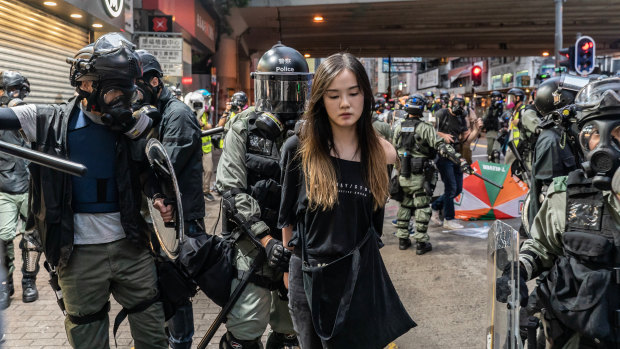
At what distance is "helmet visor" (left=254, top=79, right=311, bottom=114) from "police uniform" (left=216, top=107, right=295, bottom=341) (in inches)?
4.7

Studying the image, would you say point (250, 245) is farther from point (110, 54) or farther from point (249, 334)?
point (110, 54)

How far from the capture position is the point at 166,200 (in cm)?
282

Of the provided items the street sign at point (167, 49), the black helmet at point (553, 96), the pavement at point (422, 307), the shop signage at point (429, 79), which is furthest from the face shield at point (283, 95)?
the shop signage at point (429, 79)

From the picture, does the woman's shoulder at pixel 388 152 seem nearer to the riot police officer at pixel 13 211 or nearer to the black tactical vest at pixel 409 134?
the riot police officer at pixel 13 211

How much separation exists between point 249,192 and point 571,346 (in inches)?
75.6

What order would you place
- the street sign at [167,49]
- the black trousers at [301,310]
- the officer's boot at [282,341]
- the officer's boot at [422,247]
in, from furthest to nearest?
the street sign at [167,49], the officer's boot at [422,247], the officer's boot at [282,341], the black trousers at [301,310]

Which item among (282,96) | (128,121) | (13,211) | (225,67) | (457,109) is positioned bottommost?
(13,211)

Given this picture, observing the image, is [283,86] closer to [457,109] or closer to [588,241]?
[588,241]

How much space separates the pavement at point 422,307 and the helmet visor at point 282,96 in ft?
3.66

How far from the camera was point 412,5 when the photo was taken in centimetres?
1662

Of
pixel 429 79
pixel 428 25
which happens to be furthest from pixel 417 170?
pixel 429 79

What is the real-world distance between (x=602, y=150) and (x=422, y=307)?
120 inches

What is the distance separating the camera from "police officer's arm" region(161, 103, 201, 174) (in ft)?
11.0

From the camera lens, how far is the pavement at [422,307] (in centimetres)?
417
